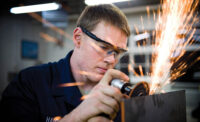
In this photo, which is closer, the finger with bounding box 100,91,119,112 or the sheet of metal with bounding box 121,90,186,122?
the sheet of metal with bounding box 121,90,186,122

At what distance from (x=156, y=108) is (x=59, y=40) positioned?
5.60 metres

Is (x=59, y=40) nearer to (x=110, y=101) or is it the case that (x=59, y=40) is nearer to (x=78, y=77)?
(x=78, y=77)

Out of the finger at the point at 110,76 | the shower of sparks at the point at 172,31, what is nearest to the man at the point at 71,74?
the finger at the point at 110,76

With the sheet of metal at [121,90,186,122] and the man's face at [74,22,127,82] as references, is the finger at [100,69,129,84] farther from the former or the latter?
the man's face at [74,22,127,82]

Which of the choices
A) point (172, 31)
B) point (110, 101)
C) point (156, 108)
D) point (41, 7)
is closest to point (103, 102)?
point (110, 101)

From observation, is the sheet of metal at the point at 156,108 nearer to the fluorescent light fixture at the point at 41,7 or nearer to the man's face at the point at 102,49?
the man's face at the point at 102,49

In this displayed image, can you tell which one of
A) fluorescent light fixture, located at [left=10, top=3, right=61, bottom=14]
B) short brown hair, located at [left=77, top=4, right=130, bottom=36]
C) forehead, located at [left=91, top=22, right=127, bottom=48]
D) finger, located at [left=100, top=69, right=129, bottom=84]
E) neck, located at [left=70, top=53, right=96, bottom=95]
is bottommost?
neck, located at [left=70, top=53, right=96, bottom=95]

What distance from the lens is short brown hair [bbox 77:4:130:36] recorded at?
3.35 ft

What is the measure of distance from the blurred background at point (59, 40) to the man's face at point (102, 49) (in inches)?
122

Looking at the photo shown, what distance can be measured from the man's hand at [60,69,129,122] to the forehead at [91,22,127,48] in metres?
0.38

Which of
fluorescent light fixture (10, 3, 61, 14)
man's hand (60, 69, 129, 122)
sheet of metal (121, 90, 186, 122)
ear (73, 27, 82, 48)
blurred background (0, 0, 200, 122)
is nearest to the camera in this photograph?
sheet of metal (121, 90, 186, 122)

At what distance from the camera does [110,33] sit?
99 cm

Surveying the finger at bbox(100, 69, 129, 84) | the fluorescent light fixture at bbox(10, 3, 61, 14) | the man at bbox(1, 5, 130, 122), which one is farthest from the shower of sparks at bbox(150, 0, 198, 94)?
the fluorescent light fixture at bbox(10, 3, 61, 14)

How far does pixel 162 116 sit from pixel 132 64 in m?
4.55
